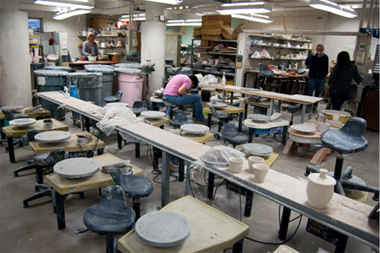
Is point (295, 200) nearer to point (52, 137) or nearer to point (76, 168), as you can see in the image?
point (76, 168)

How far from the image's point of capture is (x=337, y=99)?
6.52 m

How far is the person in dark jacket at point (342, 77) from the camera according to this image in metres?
6.17

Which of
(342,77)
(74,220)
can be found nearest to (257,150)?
(74,220)

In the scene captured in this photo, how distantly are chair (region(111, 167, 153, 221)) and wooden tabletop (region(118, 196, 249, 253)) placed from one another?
0.46 meters

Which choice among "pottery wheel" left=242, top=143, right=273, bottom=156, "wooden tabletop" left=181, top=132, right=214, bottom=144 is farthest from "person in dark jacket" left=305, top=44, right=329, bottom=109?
"pottery wheel" left=242, top=143, right=273, bottom=156

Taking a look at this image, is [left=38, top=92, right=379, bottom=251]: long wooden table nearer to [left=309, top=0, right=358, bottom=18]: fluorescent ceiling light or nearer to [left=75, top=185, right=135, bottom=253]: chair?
[left=75, top=185, right=135, bottom=253]: chair

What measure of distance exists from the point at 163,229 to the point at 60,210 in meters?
1.38

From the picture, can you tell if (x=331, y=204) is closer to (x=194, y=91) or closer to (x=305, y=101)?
(x=305, y=101)

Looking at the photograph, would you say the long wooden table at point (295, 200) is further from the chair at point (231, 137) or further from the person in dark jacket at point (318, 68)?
the person in dark jacket at point (318, 68)

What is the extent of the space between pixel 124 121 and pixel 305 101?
11.4ft

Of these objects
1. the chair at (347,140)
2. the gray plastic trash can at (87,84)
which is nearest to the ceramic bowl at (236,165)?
the chair at (347,140)

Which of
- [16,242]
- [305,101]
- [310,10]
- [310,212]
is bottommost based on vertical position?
[16,242]

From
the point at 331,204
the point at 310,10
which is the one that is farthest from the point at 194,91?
the point at 310,10

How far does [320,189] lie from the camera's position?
1710 mm
